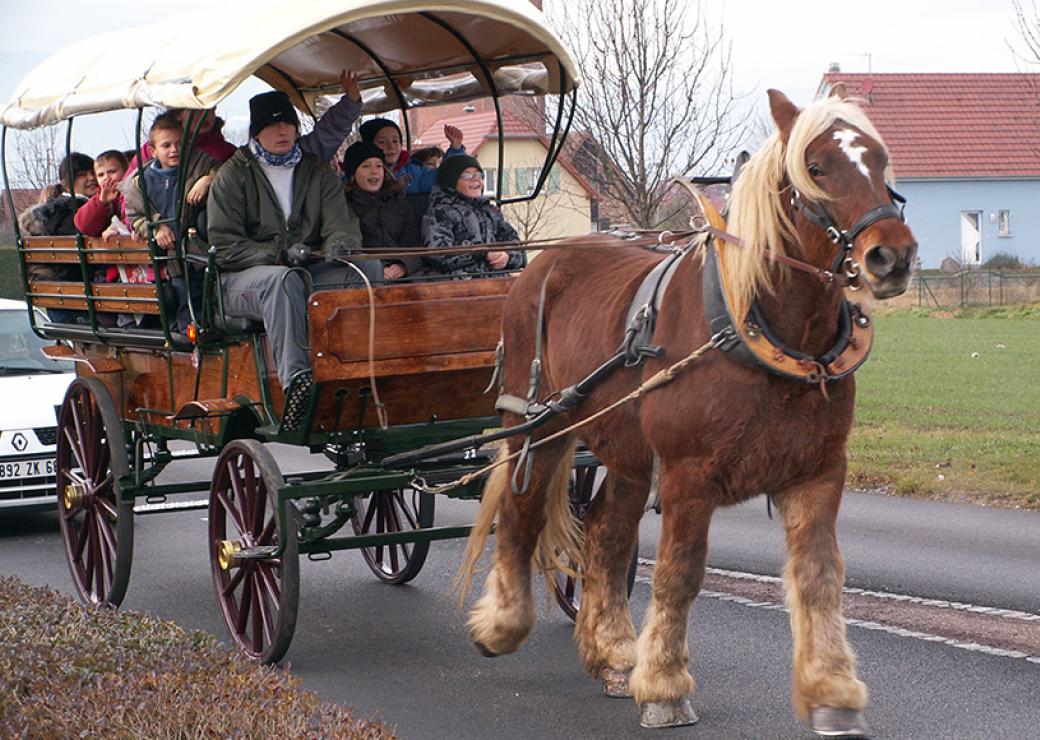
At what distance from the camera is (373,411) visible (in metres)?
7.08

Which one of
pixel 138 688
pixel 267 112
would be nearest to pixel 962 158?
pixel 267 112

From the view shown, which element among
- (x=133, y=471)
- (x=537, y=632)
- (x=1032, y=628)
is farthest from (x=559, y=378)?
(x=133, y=471)

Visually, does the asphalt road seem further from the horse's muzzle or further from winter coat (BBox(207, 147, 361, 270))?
winter coat (BBox(207, 147, 361, 270))

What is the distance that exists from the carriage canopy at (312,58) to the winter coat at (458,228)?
A: 81cm

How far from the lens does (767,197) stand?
16.6 ft

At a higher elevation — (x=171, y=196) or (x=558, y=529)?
(x=171, y=196)

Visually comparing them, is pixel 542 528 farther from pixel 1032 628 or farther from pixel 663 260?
pixel 1032 628

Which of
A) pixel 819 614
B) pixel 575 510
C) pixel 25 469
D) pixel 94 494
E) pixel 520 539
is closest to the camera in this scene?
pixel 819 614

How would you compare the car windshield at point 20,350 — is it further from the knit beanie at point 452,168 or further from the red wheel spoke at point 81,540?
the knit beanie at point 452,168

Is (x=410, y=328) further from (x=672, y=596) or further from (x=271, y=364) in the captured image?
(x=672, y=596)

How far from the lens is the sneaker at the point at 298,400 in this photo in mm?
6664

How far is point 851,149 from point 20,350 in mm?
8722

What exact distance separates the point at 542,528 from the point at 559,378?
2.35 ft

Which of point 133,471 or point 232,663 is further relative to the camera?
point 133,471
